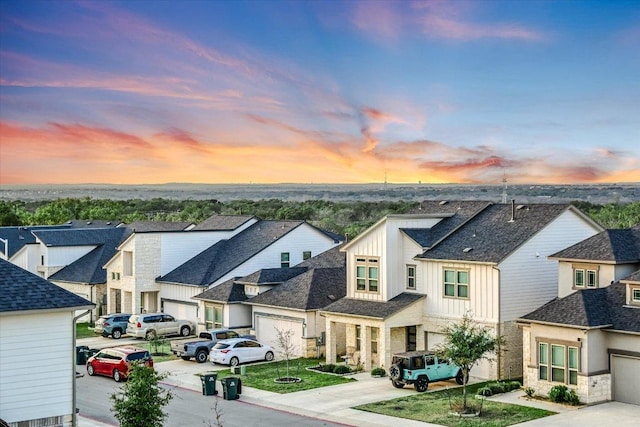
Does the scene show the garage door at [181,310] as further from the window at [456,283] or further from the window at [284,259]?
the window at [456,283]

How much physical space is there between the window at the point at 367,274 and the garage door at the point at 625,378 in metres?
13.5

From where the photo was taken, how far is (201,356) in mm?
48312

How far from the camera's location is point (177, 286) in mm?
60562

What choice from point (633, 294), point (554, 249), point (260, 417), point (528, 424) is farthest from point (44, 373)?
point (554, 249)

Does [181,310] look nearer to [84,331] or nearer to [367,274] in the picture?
[84,331]

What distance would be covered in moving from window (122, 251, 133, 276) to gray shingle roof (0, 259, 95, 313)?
33367mm

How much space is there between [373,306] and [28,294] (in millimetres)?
21428

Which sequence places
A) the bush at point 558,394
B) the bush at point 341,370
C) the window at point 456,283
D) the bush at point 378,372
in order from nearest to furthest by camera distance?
1. the bush at point 558,394
2. the bush at point 378,372
3. the window at point 456,283
4. the bush at point 341,370

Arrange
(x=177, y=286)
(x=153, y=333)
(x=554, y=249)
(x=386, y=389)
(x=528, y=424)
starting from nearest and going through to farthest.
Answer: (x=528, y=424)
(x=386, y=389)
(x=554, y=249)
(x=153, y=333)
(x=177, y=286)

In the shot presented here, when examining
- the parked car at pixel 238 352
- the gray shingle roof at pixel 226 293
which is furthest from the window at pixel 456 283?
the gray shingle roof at pixel 226 293

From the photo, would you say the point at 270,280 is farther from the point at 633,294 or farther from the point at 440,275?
the point at 633,294

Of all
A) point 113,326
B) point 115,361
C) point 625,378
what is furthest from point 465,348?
point 113,326

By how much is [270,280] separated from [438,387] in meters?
16.1

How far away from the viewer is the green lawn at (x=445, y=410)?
34812mm
